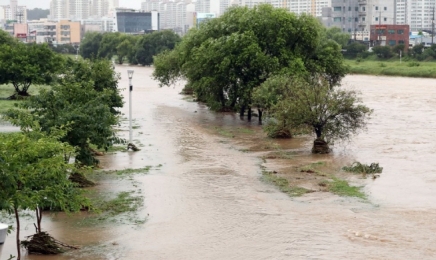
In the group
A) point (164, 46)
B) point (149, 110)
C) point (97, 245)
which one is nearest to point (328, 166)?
point (97, 245)

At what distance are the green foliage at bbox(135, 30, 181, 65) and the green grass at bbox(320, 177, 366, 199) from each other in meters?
88.0

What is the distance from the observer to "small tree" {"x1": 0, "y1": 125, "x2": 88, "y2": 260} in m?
14.4

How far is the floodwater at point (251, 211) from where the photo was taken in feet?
63.6

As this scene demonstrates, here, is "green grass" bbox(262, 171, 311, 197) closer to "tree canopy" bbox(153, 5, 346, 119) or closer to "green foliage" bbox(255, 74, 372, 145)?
"green foliage" bbox(255, 74, 372, 145)

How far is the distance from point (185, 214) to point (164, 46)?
9211 cm

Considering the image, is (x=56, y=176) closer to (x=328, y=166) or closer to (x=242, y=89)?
(x=328, y=166)

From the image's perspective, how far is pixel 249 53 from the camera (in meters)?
44.6

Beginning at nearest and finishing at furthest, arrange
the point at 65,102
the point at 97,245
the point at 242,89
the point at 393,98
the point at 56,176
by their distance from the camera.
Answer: the point at 56,176, the point at 97,245, the point at 65,102, the point at 242,89, the point at 393,98

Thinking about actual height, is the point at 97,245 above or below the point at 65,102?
below

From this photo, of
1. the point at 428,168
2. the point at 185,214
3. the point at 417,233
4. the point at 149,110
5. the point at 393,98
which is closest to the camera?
the point at 417,233

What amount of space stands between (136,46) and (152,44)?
8.73 feet

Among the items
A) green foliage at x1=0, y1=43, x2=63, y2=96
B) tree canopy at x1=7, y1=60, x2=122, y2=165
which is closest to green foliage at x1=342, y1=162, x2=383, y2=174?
tree canopy at x1=7, y1=60, x2=122, y2=165

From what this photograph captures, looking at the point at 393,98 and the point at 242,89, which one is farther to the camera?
the point at 393,98

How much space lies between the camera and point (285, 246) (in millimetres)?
19672
